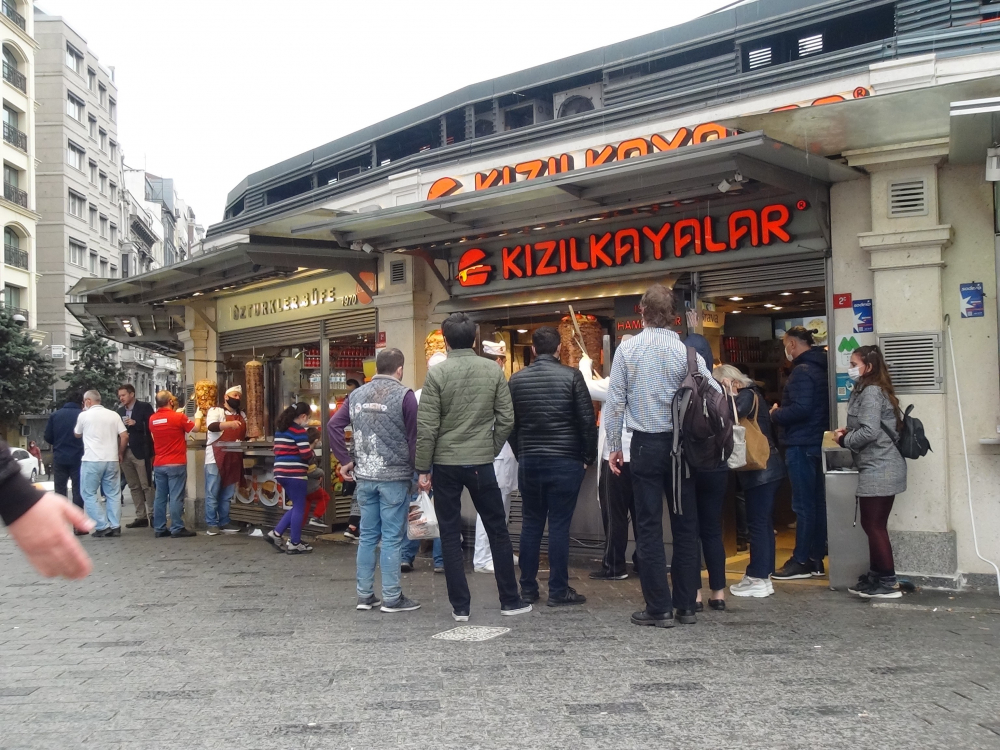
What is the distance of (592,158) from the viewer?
10195 mm

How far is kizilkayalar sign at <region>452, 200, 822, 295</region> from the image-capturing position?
786 cm

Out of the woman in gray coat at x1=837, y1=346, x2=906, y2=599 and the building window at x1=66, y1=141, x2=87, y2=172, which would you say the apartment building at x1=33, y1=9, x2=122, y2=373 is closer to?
the building window at x1=66, y1=141, x2=87, y2=172

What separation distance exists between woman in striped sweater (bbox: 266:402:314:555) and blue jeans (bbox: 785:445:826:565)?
493 centimetres

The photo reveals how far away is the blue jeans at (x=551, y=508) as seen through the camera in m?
6.34

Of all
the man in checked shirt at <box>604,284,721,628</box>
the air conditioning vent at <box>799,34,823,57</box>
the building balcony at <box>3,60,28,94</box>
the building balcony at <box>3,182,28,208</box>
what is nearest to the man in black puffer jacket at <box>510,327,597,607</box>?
the man in checked shirt at <box>604,284,721,628</box>

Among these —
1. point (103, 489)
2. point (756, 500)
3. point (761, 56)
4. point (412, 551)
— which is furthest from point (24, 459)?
point (756, 500)

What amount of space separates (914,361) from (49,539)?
6435mm

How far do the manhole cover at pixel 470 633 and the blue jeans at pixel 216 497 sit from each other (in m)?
7.10

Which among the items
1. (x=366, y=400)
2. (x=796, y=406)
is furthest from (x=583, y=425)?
(x=796, y=406)

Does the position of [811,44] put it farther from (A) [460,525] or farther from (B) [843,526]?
(A) [460,525]

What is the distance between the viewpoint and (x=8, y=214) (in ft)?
142

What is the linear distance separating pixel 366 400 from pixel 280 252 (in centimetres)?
370

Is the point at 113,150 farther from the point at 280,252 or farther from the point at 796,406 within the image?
the point at 796,406

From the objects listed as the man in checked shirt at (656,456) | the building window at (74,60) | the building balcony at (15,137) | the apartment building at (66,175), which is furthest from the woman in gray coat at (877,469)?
the building window at (74,60)
